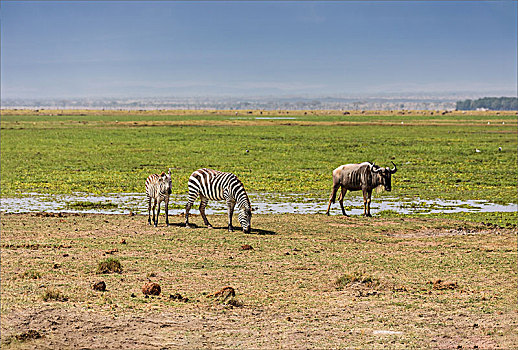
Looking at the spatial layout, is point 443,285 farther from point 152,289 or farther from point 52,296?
point 52,296

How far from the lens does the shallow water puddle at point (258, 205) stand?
2445 cm

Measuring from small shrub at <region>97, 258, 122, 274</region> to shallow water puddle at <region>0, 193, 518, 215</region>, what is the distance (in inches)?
371

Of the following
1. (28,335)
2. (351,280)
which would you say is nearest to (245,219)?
(351,280)

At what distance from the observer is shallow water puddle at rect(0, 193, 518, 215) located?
24.5m

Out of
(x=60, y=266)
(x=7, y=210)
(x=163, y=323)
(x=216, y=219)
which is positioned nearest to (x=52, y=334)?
(x=163, y=323)

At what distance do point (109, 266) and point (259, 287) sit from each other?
3426mm

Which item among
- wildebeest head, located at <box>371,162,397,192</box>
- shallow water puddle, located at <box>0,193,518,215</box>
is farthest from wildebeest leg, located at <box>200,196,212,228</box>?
wildebeest head, located at <box>371,162,397,192</box>

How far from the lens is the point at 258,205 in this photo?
84.5 ft

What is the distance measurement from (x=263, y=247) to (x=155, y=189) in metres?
4.77

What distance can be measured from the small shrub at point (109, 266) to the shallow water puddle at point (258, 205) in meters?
9.42

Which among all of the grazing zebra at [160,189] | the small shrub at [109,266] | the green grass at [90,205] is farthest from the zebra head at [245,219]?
the green grass at [90,205]

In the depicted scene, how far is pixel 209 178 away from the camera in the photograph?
20484 mm

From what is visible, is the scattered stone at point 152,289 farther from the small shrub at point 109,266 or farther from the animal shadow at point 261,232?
the animal shadow at point 261,232

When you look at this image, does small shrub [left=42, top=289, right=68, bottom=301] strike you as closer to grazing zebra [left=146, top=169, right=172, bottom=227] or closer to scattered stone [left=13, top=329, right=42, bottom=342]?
scattered stone [left=13, top=329, right=42, bottom=342]
